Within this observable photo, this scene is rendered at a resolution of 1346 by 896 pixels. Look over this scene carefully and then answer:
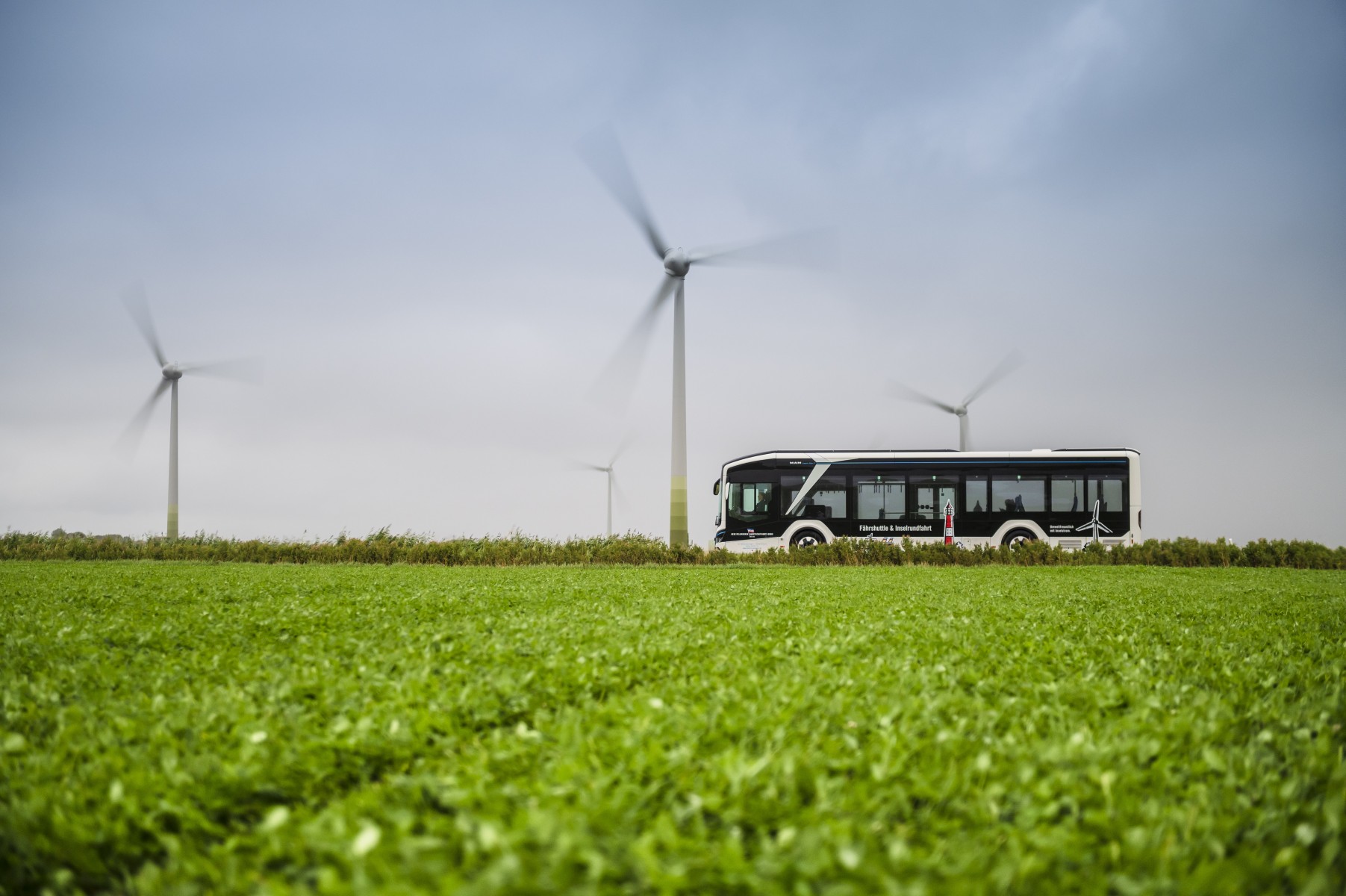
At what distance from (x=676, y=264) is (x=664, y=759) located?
2627cm

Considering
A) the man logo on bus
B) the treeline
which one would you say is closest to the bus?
the man logo on bus

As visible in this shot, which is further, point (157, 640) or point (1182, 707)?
point (157, 640)

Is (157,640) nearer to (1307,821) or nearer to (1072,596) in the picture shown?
(1307,821)

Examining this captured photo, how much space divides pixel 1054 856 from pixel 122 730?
4.96 metres

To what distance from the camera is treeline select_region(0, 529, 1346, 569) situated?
25.3 meters

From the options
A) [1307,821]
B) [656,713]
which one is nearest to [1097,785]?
[1307,821]

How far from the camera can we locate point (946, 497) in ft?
90.6

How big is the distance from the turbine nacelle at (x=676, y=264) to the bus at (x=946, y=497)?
7.30m

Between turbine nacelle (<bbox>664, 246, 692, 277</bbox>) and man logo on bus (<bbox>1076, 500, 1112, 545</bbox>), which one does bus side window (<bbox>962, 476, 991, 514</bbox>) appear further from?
turbine nacelle (<bbox>664, 246, 692, 277</bbox>)

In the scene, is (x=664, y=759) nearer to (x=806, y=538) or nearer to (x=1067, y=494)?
(x=806, y=538)

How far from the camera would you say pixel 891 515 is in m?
27.7

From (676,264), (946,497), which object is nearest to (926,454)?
(946,497)

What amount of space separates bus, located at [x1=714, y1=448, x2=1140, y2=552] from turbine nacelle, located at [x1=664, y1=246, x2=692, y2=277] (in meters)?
7.30

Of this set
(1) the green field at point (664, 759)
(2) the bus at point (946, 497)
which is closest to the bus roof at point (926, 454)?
(2) the bus at point (946, 497)
